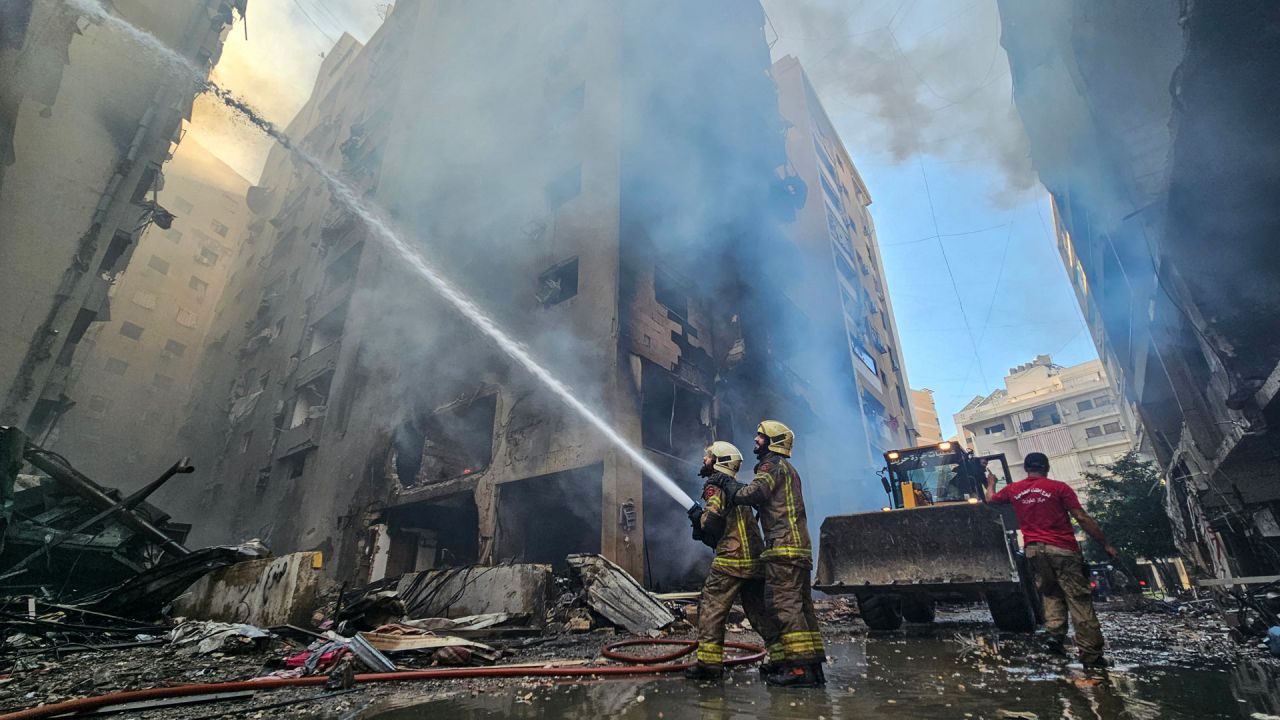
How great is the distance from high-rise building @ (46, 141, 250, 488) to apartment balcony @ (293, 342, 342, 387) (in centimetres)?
1253

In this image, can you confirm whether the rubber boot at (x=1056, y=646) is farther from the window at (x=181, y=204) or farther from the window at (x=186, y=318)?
the window at (x=181, y=204)

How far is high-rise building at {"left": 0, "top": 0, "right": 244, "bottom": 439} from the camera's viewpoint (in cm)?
1157

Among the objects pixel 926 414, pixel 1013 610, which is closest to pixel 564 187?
pixel 1013 610

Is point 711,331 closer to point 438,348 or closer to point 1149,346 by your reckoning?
point 438,348

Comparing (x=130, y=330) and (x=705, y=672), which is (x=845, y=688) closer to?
(x=705, y=672)

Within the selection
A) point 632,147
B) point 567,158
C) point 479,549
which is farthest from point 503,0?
point 479,549

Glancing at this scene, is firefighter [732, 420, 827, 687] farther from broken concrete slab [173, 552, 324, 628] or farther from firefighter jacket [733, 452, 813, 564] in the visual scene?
broken concrete slab [173, 552, 324, 628]

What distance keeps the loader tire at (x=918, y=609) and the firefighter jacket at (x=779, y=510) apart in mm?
4160

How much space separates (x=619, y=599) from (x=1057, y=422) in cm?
4939

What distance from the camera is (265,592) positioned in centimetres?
643

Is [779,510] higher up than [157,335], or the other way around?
[157,335]

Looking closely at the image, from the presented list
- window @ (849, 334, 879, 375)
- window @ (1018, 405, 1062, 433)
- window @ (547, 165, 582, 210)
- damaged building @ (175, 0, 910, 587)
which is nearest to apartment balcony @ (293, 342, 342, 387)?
damaged building @ (175, 0, 910, 587)

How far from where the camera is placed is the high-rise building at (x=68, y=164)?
11.6 metres

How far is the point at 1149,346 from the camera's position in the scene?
11.5 meters
